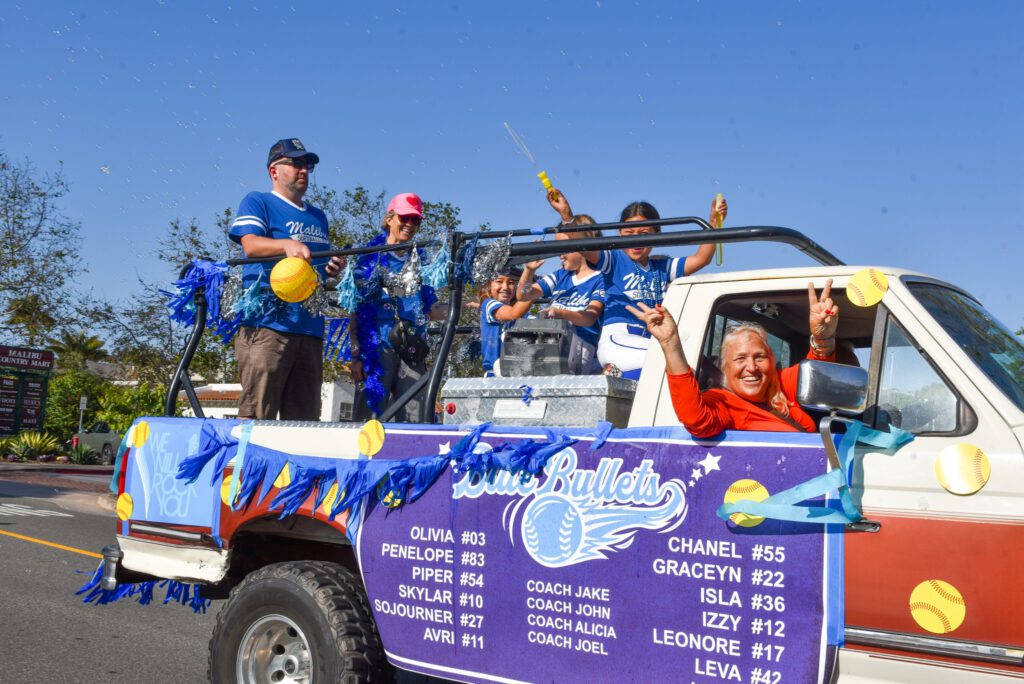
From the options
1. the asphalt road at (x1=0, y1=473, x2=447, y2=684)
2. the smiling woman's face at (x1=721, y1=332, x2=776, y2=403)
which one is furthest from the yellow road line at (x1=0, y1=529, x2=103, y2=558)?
the smiling woman's face at (x1=721, y1=332, x2=776, y2=403)

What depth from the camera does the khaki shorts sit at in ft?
16.4

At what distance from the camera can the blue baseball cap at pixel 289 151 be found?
5.40 metres

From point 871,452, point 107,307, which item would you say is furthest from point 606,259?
point 107,307

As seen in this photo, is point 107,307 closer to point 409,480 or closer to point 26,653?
point 26,653

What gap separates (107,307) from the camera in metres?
24.6

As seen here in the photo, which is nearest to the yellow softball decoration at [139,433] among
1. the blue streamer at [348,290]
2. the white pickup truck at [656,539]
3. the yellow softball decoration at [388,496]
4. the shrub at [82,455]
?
the white pickup truck at [656,539]

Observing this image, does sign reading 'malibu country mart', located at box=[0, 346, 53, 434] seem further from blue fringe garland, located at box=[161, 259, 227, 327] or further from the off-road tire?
the off-road tire

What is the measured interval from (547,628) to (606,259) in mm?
2129

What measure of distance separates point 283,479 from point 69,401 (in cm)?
3805

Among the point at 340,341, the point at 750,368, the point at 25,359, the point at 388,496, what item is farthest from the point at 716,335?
the point at 25,359

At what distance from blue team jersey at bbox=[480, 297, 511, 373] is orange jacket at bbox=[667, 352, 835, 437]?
2.48 metres

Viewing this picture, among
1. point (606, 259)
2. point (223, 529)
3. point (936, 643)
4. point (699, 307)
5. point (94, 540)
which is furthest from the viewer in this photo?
point (94, 540)

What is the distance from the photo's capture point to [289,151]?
5410 millimetres

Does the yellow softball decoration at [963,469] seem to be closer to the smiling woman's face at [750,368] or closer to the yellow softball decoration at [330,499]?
the smiling woman's face at [750,368]
